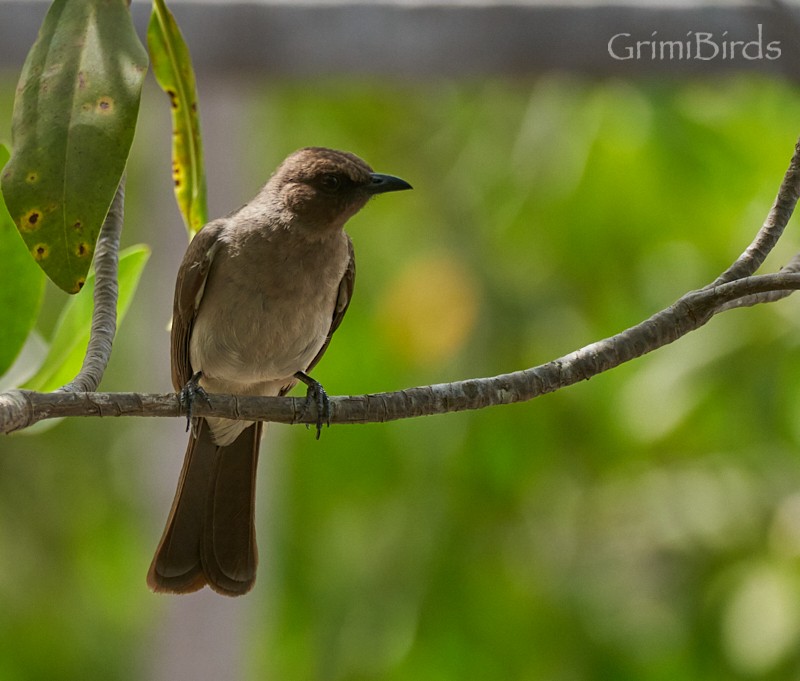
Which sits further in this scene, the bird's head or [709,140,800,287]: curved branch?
the bird's head

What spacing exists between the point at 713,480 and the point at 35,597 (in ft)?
11.2

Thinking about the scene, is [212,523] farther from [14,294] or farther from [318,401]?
[14,294]

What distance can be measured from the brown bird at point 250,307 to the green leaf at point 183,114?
0.45 meters

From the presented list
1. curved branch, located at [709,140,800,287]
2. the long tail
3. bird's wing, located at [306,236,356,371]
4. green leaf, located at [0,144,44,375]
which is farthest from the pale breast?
curved branch, located at [709,140,800,287]

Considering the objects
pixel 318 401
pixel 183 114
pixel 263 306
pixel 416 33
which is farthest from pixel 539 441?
pixel 183 114

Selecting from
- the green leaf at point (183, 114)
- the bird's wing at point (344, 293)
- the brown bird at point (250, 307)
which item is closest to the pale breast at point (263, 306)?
the brown bird at point (250, 307)

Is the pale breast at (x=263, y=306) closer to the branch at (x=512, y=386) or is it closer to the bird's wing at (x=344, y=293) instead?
the bird's wing at (x=344, y=293)

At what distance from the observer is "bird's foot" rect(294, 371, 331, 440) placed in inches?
75.8

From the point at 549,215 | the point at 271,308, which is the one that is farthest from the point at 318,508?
the point at 271,308

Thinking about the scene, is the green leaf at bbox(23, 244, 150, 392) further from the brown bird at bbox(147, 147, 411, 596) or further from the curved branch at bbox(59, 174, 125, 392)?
the brown bird at bbox(147, 147, 411, 596)

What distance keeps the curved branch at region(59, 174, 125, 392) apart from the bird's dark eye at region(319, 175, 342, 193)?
671 millimetres

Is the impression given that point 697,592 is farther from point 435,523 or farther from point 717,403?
point 435,523

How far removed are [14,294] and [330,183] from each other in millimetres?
892

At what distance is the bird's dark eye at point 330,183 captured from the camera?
9.20ft
